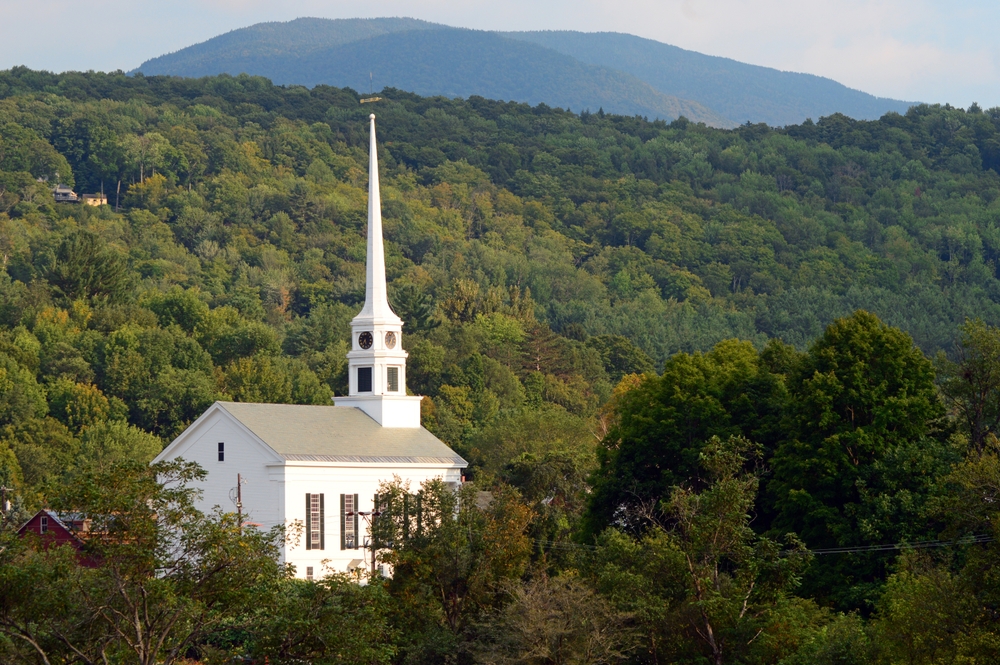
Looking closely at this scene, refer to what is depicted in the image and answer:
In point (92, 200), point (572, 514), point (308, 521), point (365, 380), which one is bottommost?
point (92, 200)

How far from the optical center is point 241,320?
128375 millimetres

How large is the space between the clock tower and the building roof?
0.56m

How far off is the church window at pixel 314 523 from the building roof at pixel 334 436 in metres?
1.60

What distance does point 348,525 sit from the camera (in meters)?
69.5

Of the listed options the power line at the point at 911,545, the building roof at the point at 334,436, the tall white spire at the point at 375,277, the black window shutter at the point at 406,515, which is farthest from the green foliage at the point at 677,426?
the tall white spire at the point at 375,277

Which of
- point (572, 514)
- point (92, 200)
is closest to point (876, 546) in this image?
point (572, 514)

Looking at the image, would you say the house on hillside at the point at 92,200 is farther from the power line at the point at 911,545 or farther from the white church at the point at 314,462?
the power line at the point at 911,545

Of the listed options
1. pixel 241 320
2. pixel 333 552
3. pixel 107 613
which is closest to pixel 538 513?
pixel 333 552

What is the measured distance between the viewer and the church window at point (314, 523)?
6825 centimetres

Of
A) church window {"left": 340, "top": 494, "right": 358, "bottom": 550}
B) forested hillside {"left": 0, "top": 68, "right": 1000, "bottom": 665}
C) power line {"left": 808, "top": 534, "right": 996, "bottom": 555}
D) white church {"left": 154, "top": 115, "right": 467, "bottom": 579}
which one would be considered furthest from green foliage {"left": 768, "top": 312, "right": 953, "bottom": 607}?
church window {"left": 340, "top": 494, "right": 358, "bottom": 550}

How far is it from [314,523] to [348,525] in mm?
1593

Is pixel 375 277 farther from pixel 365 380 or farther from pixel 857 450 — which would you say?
pixel 857 450

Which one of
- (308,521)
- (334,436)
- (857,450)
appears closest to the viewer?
(857,450)

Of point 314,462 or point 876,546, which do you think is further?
point 314,462
